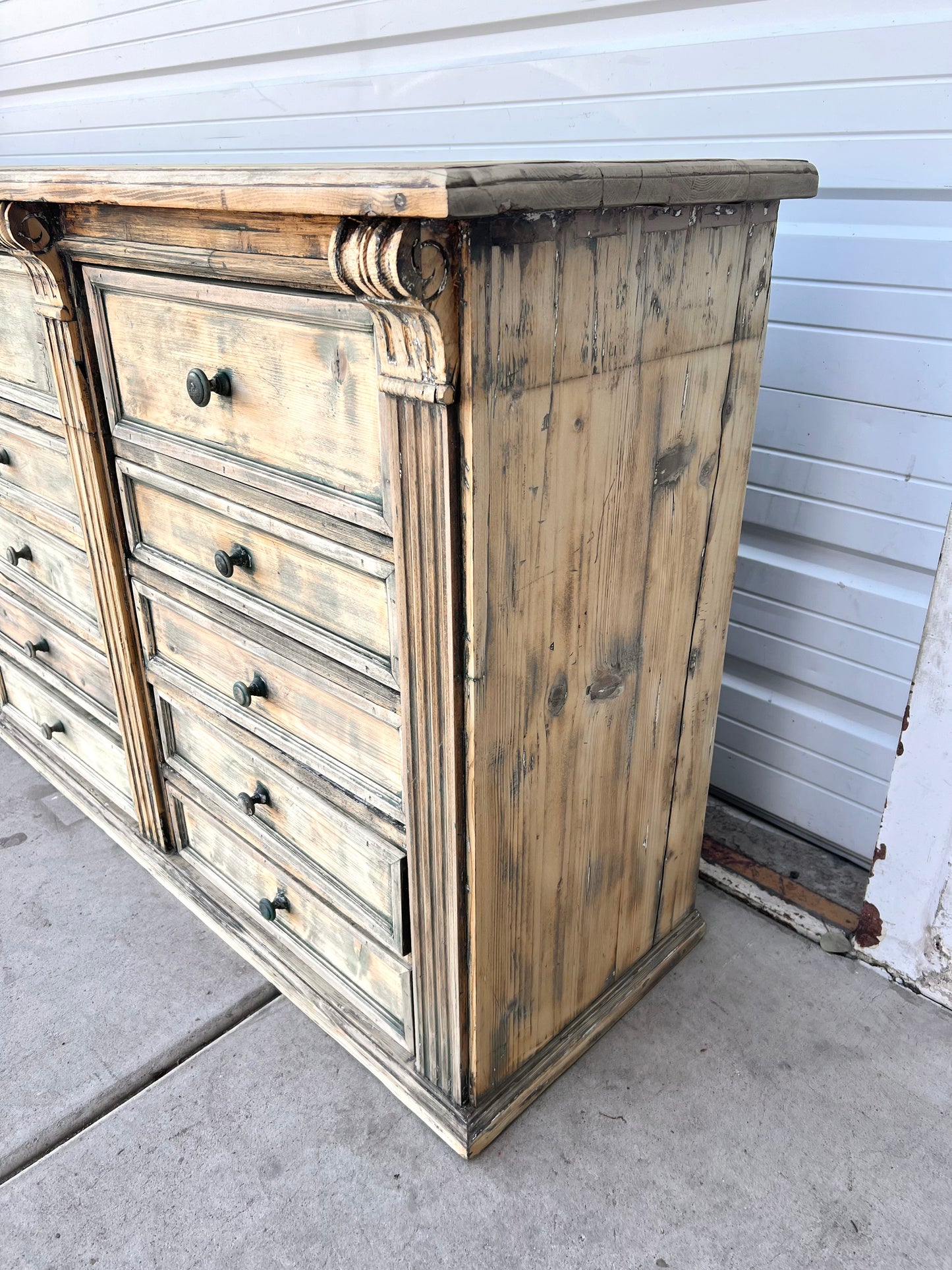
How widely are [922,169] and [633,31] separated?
2.08 ft

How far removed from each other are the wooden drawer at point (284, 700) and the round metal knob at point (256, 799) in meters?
0.14

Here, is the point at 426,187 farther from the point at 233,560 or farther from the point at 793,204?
the point at 793,204

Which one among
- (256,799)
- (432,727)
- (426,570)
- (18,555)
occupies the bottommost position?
(256,799)

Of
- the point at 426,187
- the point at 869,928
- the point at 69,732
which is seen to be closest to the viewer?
the point at 426,187

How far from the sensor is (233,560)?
4.85 feet

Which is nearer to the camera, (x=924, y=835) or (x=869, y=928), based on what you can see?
(x=924, y=835)

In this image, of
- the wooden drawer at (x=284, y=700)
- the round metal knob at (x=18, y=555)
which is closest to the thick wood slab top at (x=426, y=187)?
the wooden drawer at (x=284, y=700)

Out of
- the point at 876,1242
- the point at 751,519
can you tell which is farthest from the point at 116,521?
the point at 876,1242

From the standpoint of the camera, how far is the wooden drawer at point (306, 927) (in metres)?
1.58

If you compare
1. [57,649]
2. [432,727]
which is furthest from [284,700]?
[57,649]

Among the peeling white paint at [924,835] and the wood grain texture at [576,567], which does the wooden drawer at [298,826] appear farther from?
the peeling white paint at [924,835]

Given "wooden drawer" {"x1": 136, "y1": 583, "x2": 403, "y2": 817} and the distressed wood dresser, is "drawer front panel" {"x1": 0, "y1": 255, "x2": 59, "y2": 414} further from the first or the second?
"wooden drawer" {"x1": 136, "y1": 583, "x2": 403, "y2": 817}

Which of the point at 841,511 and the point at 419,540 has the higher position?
the point at 419,540

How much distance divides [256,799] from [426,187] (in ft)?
3.86
